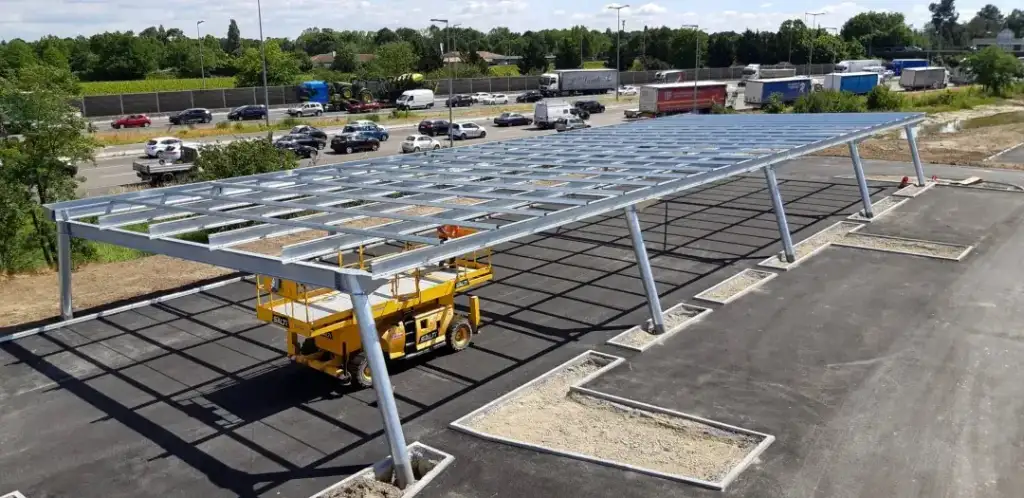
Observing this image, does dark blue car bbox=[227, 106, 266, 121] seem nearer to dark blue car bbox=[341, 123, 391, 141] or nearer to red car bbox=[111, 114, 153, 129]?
red car bbox=[111, 114, 153, 129]

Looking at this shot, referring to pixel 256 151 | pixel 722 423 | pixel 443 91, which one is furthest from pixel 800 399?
pixel 443 91


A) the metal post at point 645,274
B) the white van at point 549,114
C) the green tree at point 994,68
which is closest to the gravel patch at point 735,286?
the metal post at point 645,274

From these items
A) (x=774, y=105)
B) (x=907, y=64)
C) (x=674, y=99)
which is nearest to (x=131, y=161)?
(x=674, y=99)

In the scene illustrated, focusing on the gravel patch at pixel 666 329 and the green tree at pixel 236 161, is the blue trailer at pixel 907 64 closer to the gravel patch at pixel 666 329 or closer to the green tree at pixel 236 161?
the green tree at pixel 236 161

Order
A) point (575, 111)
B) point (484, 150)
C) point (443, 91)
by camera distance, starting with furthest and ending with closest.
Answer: point (443, 91) → point (575, 111) → point (484, 150)

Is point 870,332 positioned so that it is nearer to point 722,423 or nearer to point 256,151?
point 722,423

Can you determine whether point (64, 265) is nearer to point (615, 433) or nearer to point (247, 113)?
point (615, 433)

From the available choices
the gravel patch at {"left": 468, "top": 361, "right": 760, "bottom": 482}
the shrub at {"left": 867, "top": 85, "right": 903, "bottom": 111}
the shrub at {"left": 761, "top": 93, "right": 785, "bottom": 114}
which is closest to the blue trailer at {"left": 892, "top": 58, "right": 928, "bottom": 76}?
the shrub at {"left": 867, "top": 85, "right": 903, "bottom": 111}
